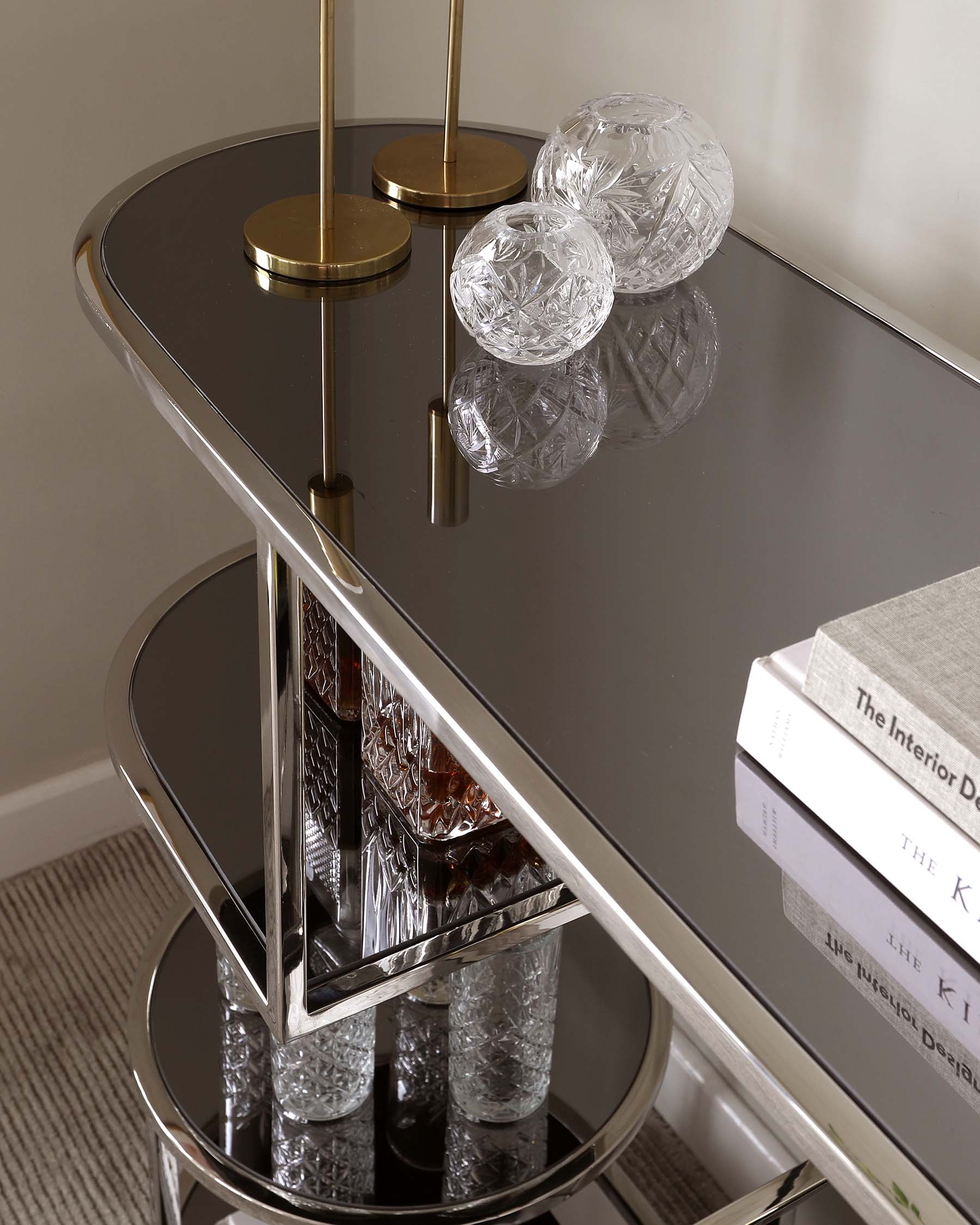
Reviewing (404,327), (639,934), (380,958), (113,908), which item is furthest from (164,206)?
(113,908)

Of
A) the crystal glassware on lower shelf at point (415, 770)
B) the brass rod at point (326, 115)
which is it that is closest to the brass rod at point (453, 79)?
the brass rod at point (326, 115)

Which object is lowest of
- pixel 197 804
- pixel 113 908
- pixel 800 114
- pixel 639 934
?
pixel 113 908

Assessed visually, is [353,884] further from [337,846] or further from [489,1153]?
[489,1153]

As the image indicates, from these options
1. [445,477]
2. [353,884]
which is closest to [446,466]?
[445,477]

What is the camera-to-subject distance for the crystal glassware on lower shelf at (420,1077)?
42.8 inches

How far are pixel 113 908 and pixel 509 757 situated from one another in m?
1.26

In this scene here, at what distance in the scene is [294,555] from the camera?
624 millimetres

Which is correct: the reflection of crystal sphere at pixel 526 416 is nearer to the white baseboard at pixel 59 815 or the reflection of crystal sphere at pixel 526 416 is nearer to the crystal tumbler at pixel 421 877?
the crystal tumbler at pixel 421 877

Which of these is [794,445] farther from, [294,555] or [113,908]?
→ [113,908]

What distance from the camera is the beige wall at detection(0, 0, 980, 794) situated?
895 millimetres

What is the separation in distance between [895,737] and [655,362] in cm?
36

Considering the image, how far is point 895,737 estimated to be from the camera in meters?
0.45

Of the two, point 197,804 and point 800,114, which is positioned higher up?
point 800,114

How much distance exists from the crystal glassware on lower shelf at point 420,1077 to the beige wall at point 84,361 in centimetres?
67
